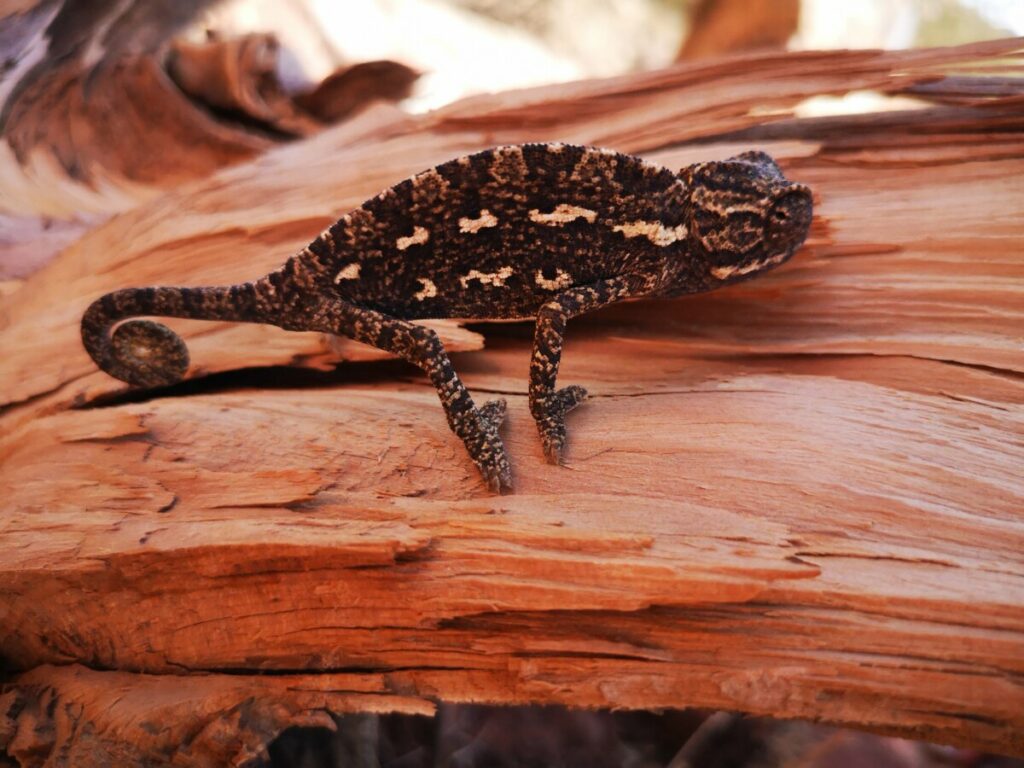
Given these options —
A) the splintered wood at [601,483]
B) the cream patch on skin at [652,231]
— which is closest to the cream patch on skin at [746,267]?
the cream patch on skin at [652,231]

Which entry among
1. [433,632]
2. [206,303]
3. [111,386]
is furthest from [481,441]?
[111,386]

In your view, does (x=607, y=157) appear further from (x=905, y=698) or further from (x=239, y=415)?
(x=905, y=698)

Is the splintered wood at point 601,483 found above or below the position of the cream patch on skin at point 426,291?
below

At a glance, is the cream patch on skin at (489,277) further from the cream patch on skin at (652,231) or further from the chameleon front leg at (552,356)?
the cream patch on skin at (652,231)

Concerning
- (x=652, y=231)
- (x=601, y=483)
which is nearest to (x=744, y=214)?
(x=652, y=231)

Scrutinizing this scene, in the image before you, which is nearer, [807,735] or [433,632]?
[433,632]

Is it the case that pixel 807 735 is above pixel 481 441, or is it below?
below

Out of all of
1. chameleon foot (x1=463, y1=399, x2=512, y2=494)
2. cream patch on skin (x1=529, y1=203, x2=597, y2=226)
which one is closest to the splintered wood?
chameleon foot (x1=463, y1=399, x2=512, y2=494)

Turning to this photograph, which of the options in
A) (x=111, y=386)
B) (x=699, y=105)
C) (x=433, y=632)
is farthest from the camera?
(x=699, y=105)

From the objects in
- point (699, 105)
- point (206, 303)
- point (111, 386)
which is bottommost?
point (111, 386)
